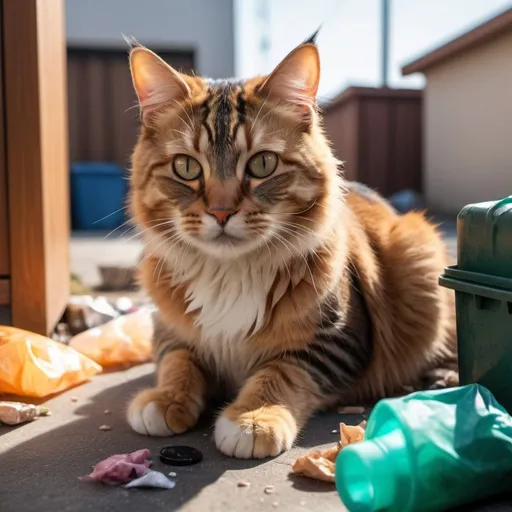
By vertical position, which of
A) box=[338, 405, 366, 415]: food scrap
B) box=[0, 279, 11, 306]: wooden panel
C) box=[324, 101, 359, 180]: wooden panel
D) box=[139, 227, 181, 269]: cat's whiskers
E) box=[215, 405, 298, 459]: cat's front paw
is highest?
box=[324, 101, 359, 180]: wooden panel

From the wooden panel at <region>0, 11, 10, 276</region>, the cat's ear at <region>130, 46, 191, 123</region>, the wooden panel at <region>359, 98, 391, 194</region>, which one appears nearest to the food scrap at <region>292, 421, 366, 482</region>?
the cat's ear at <region>130, 46, 191, 123</region>

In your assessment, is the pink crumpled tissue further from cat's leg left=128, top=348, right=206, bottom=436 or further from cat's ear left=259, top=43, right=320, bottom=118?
cat's ear left=259, top=43, right=320, bottom=118

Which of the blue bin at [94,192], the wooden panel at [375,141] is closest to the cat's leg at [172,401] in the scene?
the wooden panel at [375,141]

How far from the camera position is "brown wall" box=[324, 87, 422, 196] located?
897 cm

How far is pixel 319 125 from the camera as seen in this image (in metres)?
2.11

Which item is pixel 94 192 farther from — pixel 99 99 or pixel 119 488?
pixel 119 488

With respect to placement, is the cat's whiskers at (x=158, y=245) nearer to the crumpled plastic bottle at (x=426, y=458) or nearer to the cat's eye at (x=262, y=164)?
the cat's eye at (x=262, y=164)

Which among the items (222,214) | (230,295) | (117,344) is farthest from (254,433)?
(117,344)

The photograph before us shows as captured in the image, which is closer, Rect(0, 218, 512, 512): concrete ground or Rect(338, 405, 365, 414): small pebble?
Rect(0, 218, 512, 512): concrete ground

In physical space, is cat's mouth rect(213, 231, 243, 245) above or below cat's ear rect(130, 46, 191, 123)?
below

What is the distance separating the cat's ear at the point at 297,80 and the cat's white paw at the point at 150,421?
0.97 m

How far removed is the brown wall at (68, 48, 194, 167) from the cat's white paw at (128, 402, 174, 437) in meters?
8.88

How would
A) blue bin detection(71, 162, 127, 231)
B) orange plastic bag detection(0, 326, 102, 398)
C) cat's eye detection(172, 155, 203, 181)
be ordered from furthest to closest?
blue bin detection(71, 162, 127, 231)
orange plastic bag detection(0, 326, 102, 398)
cat's eye detection(172, 155, 203, 181)

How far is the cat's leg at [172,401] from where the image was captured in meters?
1.82
